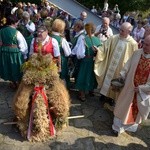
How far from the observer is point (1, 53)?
6.43m

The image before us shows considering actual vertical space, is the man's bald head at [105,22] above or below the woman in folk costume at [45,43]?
above

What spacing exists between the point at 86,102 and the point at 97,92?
63cm

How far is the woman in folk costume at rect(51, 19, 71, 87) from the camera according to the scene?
5.95m

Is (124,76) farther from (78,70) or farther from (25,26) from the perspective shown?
(25,26)

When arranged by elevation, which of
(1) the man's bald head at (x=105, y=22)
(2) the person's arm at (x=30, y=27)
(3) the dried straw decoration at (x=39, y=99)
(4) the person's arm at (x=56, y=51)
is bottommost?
(3) the dried straw decoration at (x=39, y=99)

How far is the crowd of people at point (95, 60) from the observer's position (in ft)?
16.8

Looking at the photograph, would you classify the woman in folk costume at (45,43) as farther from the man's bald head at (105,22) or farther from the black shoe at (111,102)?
the black shoe at (111,102)

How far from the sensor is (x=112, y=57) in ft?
20.0

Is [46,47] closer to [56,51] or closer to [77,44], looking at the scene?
[56,51]

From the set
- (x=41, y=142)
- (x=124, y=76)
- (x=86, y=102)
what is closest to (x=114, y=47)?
(x=124, y=76)

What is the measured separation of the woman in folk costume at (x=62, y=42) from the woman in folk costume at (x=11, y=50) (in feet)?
2.42

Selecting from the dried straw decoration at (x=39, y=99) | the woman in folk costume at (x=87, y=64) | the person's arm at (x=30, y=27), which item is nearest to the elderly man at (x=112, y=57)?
the woman in folk costume at (x=87, y=64)

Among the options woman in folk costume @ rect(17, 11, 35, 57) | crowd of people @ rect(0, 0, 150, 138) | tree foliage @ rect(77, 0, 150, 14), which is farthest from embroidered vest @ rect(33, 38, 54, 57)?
tree foliage @ rect(77, 0, 150, 14)

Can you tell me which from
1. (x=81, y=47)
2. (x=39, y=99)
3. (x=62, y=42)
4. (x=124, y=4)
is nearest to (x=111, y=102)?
(x=81, y=47)
